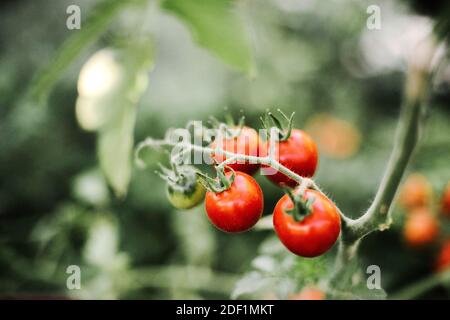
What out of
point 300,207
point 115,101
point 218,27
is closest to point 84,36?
point 115,101

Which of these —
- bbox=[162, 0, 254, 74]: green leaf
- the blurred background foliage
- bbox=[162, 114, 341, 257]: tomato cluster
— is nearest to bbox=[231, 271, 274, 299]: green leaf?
the blurred background foliage

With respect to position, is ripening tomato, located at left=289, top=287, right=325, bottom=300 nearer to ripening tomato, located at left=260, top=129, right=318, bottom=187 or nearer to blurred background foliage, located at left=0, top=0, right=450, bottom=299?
blurred background foliage, located at left=0, top=0, right=450, bottom=299

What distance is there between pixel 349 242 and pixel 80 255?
1153mm

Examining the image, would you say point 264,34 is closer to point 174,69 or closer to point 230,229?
point 174,69

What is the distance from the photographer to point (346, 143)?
83.0 inches

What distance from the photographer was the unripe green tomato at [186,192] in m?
0.78

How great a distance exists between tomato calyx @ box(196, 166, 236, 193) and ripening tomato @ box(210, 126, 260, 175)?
41 mm

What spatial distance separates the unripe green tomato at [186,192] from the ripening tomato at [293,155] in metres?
0.13

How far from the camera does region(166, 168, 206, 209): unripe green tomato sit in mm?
782

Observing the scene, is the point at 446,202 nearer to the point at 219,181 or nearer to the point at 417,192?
the point at 417,192

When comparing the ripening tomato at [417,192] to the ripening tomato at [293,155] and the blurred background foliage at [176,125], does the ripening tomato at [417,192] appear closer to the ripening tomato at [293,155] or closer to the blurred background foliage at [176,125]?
the blurred background foliage at [176,125]

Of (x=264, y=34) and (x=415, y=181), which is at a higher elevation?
(x=264, y=34)

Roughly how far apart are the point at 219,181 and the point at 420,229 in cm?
93
